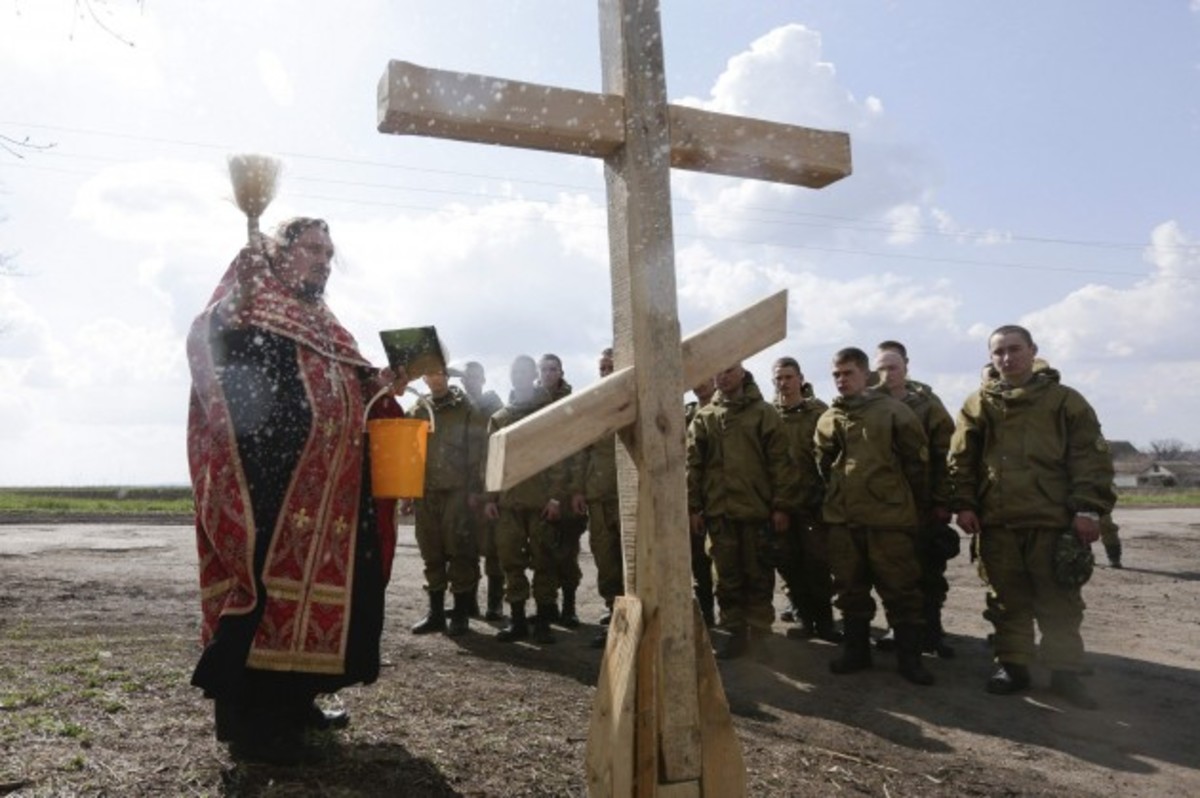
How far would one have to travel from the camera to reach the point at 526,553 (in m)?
7.32

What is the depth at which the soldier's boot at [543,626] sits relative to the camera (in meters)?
6.64

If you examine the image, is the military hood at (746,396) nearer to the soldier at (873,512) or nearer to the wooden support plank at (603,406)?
the soldier at (873,512)

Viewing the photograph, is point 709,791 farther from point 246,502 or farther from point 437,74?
point 437,74

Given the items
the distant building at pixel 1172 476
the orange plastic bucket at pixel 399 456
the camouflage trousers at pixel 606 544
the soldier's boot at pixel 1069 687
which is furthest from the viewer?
the distant building at pixel 1172 476

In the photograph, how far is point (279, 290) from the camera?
3576 mm

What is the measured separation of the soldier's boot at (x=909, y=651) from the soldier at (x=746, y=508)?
921 millimetres

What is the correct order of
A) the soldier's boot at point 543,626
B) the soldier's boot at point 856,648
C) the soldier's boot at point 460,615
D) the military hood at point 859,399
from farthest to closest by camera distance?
the soldier's boot at point 460,615
the soldier's boot at point 543,626
the military hood at point 859,399
the soldier's boot at point 856,648

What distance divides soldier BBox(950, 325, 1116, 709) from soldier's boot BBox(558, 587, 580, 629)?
3.24 m

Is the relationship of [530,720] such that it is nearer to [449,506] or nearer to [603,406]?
[603,406]

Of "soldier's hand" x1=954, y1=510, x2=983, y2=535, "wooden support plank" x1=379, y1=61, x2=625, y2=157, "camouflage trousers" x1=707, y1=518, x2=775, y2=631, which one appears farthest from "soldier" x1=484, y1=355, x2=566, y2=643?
"wooden support plank" x1=379, y1=61, x2=625, y2=157

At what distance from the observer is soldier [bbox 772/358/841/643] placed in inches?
265

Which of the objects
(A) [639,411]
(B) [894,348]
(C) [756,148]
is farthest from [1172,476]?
(A) [639,411]

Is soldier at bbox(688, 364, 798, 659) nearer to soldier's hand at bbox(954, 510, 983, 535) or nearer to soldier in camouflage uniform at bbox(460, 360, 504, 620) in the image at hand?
soldier's hand at bbox(954, 510, 983, 535)

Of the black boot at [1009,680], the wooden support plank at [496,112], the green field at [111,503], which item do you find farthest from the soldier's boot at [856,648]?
the green field at [111,503]
